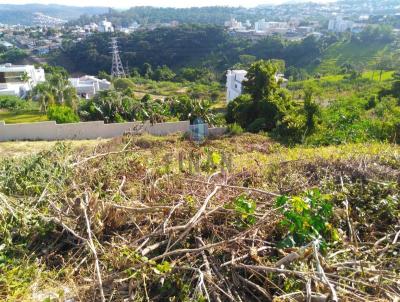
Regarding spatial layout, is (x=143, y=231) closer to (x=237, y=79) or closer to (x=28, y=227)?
(x=28, y=227)

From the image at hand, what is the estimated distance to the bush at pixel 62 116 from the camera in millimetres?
15992

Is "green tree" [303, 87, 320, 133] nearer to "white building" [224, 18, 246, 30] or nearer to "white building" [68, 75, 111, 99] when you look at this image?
"white building" [68, 75, 111, 99]

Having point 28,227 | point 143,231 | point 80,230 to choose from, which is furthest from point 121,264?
point 28,227

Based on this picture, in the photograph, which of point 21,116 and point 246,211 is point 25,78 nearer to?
point 21,116

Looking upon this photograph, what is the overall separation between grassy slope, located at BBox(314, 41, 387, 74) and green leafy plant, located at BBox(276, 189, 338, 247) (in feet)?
164

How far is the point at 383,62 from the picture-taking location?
48.4m

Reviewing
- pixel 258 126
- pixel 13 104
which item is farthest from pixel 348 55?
pixel 13 104

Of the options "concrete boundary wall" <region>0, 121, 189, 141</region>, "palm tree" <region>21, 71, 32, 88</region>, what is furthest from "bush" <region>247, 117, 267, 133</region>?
"palm tree" <region>21, 71, 32, 88</region>

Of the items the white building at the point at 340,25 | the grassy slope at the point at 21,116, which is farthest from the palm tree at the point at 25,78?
the white building at the point at 340,25

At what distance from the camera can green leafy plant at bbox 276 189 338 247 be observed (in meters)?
2.90

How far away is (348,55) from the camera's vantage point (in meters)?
58.3

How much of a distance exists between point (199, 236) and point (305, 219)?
0.84 meters

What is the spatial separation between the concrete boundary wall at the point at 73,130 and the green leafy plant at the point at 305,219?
11.0m

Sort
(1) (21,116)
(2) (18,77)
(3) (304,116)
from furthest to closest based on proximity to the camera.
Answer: (2) (18,77) → (1) (21,116) → (3) (304,116)
